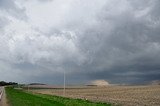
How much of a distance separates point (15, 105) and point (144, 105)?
15.1 meters

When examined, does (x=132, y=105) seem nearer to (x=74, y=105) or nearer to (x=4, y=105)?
(x=74, y=105)

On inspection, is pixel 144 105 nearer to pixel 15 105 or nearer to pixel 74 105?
pixel 74 105

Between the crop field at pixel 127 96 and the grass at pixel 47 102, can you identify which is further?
the crop field at pixel 127 96

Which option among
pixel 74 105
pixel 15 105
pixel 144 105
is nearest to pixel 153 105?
pixel 144 105

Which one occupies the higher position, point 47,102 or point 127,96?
point 127,96

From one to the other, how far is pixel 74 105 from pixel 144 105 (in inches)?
333

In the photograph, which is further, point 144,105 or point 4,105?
point 144,105

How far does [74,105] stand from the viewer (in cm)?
4556

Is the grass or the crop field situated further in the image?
the crop field

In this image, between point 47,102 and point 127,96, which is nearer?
point 47,102

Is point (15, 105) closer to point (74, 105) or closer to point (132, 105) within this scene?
point (74, 105)

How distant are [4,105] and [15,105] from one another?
134 centimetres

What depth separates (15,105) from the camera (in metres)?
44.8

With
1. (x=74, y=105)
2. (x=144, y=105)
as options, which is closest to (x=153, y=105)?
(x=144, y=105)
